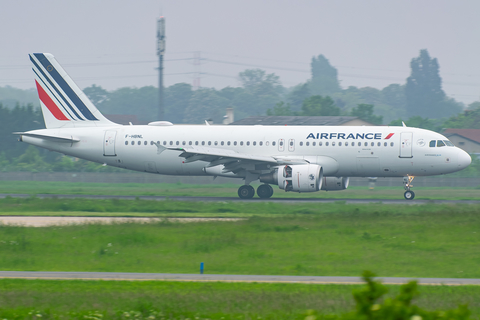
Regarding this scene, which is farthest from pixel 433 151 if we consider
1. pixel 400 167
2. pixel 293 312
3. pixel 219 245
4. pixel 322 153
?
pixel 293 312

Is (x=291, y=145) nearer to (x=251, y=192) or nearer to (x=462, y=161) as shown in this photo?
(x=251, y=192)

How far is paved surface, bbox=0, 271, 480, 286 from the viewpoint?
15.5m

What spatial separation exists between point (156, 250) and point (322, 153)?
63.5 feet

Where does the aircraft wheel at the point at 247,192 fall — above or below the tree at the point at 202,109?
below

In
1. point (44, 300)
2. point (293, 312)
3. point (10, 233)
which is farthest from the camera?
point (10, 233)

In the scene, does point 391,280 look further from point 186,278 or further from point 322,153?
point 322,153

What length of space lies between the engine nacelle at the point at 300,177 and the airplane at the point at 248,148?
0.06 metres

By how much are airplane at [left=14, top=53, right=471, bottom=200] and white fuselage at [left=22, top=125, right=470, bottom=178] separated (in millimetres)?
61

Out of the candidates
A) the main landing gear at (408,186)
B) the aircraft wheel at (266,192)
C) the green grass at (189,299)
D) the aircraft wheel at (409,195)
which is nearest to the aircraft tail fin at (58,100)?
the aircraft wheel at (266,192)

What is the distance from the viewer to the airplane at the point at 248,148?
3709 cm

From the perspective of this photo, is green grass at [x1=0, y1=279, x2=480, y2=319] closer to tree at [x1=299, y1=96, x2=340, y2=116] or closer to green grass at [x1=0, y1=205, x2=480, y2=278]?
green grass at [x1=0, y1=205, x2=480, y2=278]

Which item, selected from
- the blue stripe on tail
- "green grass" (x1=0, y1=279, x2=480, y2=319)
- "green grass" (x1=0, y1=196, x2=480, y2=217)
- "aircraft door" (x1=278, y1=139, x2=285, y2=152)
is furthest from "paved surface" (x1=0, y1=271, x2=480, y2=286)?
the blue stripe on tail

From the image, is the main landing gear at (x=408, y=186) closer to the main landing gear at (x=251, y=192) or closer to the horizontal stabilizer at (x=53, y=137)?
the main landing gear at (x=251, y=192)

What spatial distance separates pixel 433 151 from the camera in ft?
122
